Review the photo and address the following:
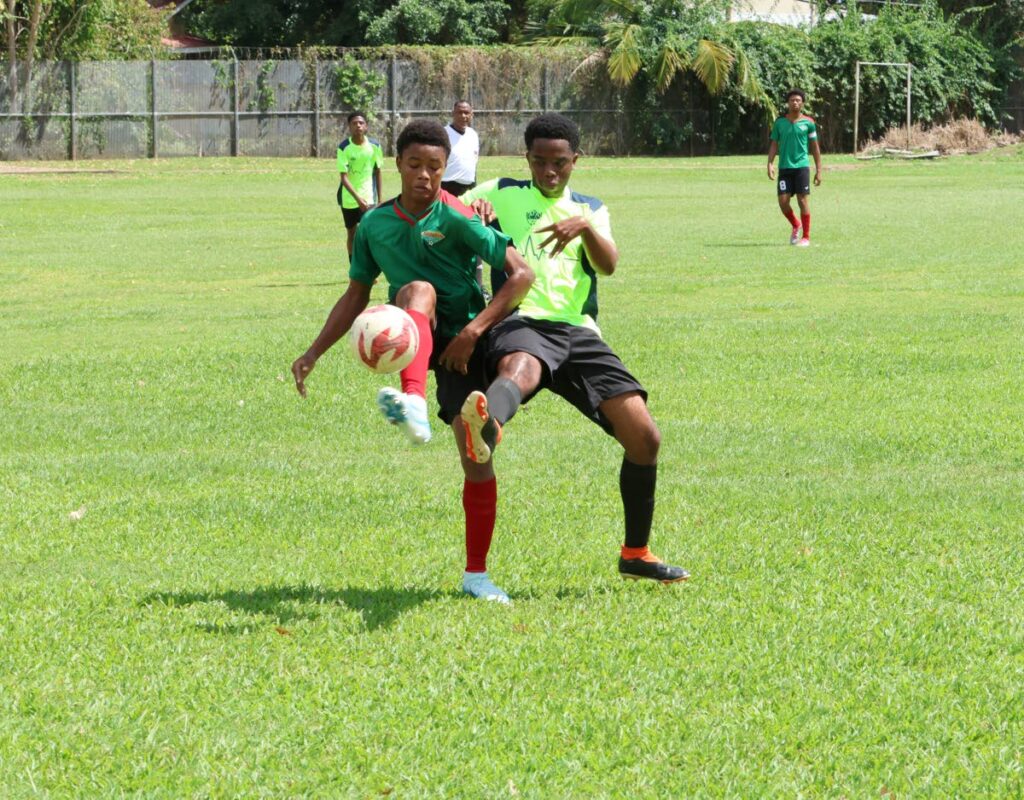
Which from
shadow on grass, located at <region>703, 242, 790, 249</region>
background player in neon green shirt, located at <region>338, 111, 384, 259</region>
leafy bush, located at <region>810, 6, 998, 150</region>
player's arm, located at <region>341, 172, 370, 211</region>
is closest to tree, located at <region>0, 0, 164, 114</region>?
leafy bush, located at <region>810, 6, 998, 150</region>

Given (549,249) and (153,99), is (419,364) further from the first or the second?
(153,99)

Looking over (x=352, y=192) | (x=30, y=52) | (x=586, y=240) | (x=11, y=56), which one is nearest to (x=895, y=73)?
(x=30, y=52)

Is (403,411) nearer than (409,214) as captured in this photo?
Yes

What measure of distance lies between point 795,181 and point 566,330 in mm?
16367

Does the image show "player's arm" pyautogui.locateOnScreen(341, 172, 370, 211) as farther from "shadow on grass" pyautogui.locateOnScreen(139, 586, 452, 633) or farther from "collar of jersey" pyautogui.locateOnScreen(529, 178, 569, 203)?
"shadow on grass" pyautogui.locateOnScreen(139, 586, 452, 633)

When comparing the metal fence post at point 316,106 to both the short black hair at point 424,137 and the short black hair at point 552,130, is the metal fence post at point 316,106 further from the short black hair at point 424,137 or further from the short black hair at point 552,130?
the short black hair at point 424,137

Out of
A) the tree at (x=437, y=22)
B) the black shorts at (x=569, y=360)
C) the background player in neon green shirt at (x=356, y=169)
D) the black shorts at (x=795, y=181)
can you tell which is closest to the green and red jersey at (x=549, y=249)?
the black shorts at (x=569, y=360)

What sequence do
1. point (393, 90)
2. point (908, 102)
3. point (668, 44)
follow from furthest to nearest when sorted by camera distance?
point (668, 44)
point (908, 102)
point (393, 90)

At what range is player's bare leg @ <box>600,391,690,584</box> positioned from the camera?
6051 millimetres

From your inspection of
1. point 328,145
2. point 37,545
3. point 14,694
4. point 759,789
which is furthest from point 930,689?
point 328,145

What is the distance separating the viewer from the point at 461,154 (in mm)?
16984

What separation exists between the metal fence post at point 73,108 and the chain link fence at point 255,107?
0.03m

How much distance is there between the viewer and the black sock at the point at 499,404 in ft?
18.0

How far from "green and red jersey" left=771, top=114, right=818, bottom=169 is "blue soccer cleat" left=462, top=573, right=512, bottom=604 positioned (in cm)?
1677
